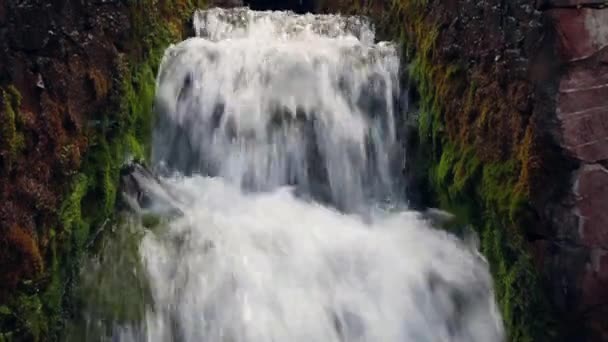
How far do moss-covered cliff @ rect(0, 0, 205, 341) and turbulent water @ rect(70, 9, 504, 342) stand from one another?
0.99 ft

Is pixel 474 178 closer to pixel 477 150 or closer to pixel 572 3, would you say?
pixel 477 150

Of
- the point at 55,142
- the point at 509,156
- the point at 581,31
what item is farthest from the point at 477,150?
the point at 55,142

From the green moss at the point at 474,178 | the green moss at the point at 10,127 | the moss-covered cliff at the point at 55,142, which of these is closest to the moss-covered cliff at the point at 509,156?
the green moss at the point at 474,178

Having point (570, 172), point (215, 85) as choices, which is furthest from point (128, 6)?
point (570, 172)

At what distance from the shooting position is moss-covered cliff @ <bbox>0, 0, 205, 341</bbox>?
3.83 metres

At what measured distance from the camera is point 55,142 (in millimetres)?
4332

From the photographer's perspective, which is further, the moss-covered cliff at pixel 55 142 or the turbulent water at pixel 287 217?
the turbulent water at pixel 287 217

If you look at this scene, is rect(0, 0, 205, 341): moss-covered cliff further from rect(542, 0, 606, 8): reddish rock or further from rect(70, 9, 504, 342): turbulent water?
rect(542, 0, 606, 8): reddish rock

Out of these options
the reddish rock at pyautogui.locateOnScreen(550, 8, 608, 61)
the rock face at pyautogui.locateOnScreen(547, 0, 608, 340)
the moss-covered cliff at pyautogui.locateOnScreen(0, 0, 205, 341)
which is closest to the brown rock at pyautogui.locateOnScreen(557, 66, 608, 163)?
the rock face at pyautogui.locateOnScreen(547, 0, 608, 340)

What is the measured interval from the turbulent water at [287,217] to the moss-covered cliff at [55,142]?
0.30m

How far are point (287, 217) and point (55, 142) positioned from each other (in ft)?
6.05

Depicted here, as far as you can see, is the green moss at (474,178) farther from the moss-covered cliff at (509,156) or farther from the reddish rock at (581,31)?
the reddish rock at (581,31)

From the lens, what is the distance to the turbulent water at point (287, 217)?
444 centimetres

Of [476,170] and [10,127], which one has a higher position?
[10,127]
